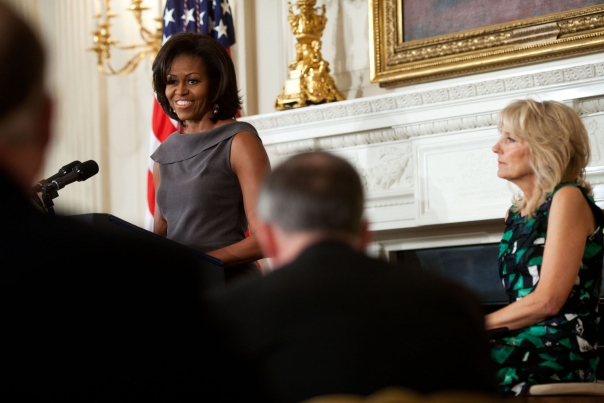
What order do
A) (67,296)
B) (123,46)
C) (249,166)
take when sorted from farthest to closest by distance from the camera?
1. (123,46)
2. (249,166)
3. (67,296)

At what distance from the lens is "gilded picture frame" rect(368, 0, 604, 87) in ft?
13.9

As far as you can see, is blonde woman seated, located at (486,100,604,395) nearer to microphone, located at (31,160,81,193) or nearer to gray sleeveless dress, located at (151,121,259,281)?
gray sleeveless dress, located at (151,121,259,281)

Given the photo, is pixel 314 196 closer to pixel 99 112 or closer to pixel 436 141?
pixel 436 141

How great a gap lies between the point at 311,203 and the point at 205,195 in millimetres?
1281

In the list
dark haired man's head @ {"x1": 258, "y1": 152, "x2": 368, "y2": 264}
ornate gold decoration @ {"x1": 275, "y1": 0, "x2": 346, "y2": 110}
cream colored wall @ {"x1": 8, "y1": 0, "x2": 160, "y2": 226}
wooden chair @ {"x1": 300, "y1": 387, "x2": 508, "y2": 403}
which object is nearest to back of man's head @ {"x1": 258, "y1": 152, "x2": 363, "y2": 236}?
dark haired man's head @ {"x1": 258, "y1": 152, "x2": 368, "y2": 264}

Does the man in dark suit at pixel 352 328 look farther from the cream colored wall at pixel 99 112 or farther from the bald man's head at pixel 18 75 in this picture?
the cream colored wall at pixel 99 112

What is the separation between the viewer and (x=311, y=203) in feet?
3.91

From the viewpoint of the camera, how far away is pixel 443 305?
3.64 feet

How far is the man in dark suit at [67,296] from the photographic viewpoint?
31.2 inches

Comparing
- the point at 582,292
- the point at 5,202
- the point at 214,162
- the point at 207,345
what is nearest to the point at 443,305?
the point at 207,345

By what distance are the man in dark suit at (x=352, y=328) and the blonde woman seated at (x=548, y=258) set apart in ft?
4.78

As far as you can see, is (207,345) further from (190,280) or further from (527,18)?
(527,18)

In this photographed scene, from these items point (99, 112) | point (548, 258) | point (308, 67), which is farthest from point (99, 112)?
point (548, 258)

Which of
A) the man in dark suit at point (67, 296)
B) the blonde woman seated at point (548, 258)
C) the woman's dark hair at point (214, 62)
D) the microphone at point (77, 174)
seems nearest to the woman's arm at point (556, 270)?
the blonde woman seated at point (548, 258)
